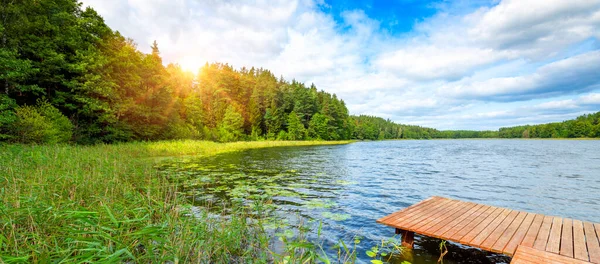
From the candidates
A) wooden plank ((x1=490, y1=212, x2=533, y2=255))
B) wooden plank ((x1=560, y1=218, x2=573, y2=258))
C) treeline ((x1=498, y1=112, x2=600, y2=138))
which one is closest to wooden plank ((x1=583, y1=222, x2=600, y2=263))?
wooden plank ((x1=560, y1=218, x2=573, y2=258))

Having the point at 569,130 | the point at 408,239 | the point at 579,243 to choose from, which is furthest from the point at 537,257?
the point at 569,130

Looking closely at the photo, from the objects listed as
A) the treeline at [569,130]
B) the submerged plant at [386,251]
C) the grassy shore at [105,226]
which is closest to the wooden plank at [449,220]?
the submerged plant at [386,251]

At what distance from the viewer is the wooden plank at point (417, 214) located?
6.17m

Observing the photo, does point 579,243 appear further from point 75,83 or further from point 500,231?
point 75,83

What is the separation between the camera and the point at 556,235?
5398 mm

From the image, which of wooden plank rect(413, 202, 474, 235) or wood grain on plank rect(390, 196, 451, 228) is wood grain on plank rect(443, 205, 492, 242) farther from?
wood grain on plank rect(390, 196, 451, 228)

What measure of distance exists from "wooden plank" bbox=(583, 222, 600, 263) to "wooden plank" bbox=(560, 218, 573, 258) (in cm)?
23

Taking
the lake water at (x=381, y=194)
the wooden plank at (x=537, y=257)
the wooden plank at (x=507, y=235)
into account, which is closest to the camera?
the wooden plank at (x=537, y=257)

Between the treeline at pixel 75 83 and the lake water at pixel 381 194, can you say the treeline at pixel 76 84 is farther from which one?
the lake water at pixel 381 194

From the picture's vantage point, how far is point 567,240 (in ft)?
16.9

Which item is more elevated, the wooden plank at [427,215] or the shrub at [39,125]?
the shrub at [39,125]

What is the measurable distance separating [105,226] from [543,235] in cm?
836

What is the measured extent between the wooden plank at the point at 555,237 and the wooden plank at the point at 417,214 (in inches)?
95.3

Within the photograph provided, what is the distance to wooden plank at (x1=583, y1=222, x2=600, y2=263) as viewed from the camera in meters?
4.46
